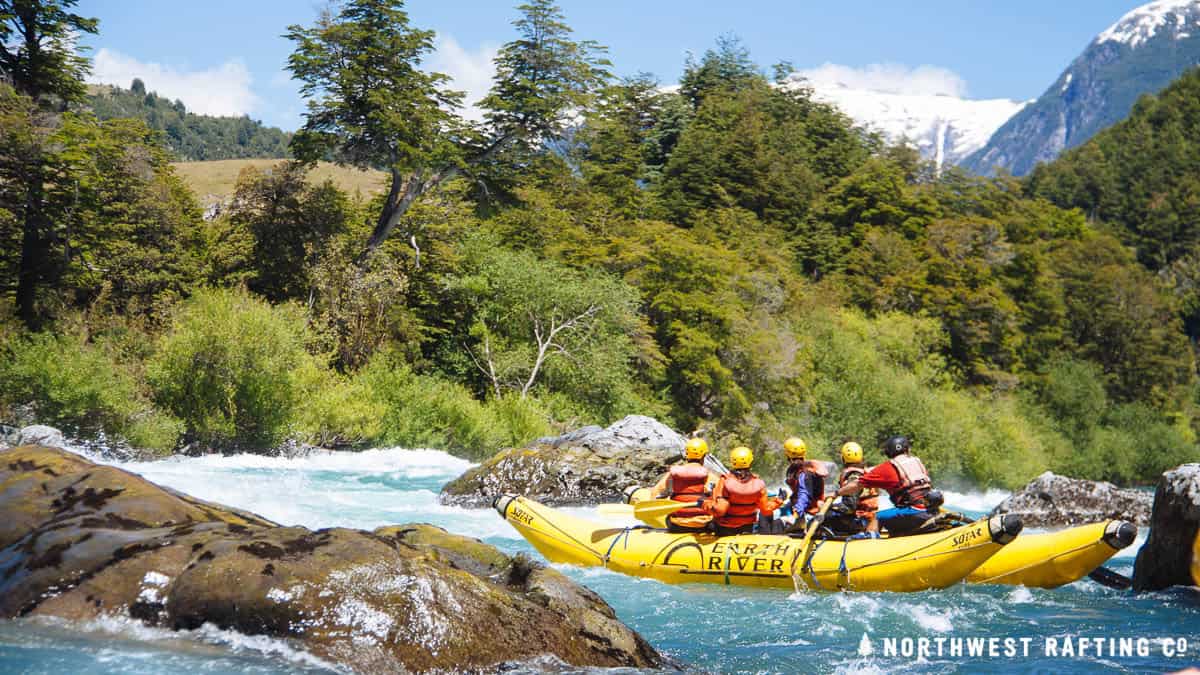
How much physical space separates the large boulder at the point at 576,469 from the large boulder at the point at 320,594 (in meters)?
9.80

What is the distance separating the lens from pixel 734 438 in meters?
29.9

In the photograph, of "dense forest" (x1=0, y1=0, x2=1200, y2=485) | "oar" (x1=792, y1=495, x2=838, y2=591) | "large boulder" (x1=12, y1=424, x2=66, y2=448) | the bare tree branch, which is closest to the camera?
"oar" (x1=792, y1=495, x2=838, y2=591)

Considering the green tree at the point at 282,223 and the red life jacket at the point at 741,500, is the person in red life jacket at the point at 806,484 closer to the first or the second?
the red life jacket at the point at 741,500

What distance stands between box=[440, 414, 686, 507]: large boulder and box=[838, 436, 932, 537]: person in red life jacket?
6523mm

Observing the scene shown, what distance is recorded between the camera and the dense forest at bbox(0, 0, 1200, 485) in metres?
21.3

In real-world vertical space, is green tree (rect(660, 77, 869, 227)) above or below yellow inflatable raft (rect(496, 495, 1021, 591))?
above

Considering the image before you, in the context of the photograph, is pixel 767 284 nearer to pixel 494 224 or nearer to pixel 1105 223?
pixel 494 224

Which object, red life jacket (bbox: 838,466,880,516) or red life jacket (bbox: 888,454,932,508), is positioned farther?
red life jacket (bbox: 838,466,880,516)

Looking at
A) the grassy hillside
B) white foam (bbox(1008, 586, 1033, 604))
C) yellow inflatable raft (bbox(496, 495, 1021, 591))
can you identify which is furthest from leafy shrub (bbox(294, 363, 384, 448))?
the grassy hillside

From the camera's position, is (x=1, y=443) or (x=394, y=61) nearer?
(x=1, y=443)

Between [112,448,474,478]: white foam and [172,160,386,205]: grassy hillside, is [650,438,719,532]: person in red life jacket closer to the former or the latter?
[112,448,474,478]: white foam

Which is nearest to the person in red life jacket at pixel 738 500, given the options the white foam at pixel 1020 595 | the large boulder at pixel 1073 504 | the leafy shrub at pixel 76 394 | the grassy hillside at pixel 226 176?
the white foam at pixel 1020 595

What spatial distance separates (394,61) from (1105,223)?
6098 centimetres

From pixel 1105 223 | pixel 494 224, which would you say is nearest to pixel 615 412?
pixel 494 224
